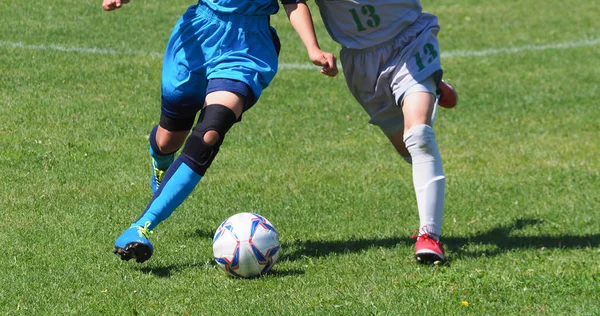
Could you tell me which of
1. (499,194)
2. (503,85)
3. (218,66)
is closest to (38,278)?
(218,66)

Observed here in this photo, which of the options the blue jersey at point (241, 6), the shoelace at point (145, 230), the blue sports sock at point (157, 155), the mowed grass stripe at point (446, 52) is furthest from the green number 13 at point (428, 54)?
the mowed grass stripe at point (446, 52)

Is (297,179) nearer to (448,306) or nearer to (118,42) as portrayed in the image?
(448,306)

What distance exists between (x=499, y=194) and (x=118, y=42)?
17.7 feet

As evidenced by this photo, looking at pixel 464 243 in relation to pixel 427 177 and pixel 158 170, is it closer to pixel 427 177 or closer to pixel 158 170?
pixel 427 177

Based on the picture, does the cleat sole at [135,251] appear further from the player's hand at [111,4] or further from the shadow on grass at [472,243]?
the player's hand at [111,4]

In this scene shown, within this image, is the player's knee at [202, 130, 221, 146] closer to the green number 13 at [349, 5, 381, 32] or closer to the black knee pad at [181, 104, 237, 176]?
the black knee pad at [181, 104, 237, 176]

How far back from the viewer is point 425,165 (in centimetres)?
596

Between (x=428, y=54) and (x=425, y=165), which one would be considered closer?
(x=425, y=165)

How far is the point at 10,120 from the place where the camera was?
28.9 feet

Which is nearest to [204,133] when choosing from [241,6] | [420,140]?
[241,6]

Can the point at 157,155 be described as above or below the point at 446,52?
above

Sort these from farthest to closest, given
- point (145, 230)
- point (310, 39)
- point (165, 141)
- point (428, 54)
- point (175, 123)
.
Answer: point (165, 141) < point (175, 123) < point (428, 54) < point (310, 39) < point (145, 230)

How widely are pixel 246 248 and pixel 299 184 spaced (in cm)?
249

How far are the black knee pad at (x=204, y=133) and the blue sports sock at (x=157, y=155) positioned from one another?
1.11 metres
